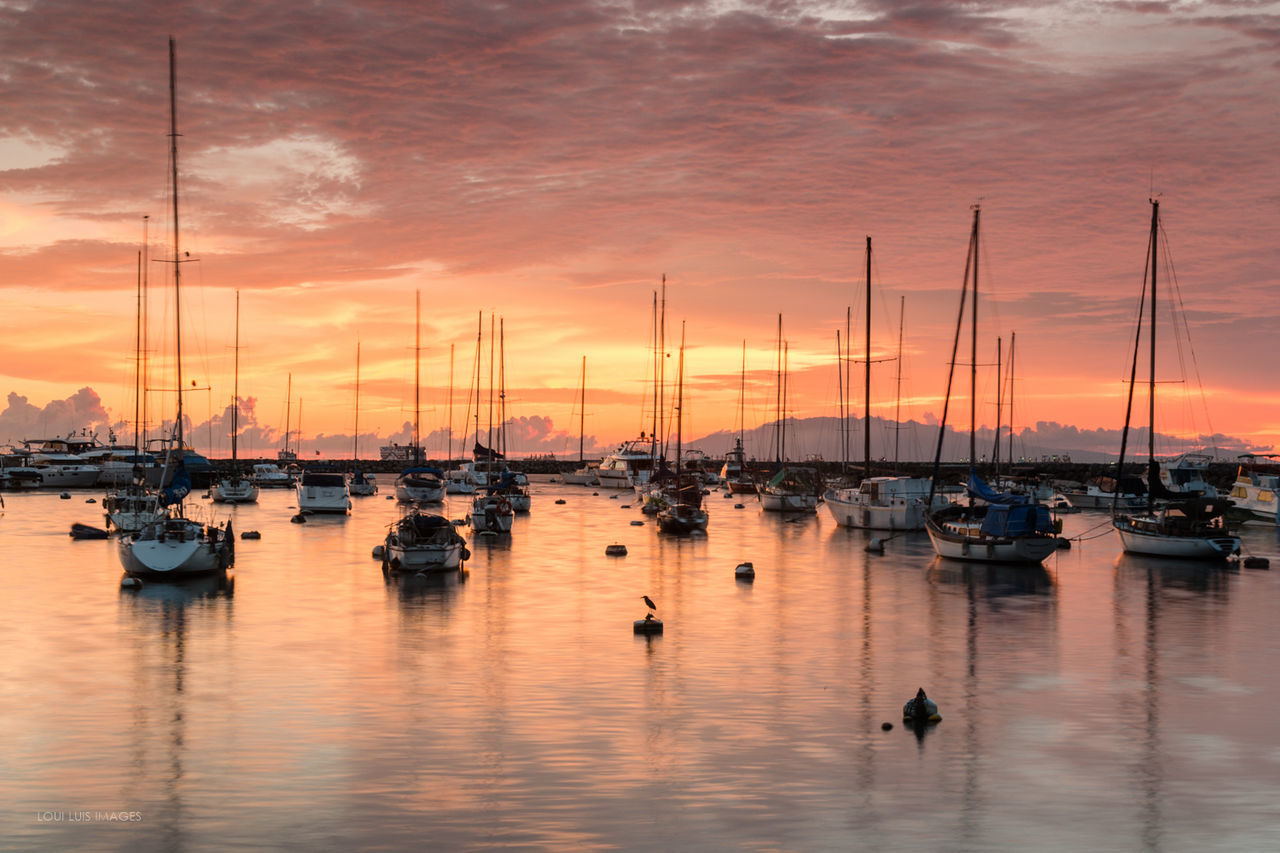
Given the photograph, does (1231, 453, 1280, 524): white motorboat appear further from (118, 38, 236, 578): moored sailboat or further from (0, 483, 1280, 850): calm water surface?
(118, 38, 236, 578): moored sailboat

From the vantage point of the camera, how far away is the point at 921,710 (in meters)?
28.2

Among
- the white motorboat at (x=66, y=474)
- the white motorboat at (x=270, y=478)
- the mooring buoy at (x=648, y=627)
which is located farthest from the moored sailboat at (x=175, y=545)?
the white motorboat at (x=66, y=474)

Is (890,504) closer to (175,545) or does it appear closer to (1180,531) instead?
(1180,531)

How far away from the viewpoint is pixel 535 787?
22.3 m

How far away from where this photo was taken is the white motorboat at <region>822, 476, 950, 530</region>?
86812mm

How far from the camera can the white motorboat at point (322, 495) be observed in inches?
4146

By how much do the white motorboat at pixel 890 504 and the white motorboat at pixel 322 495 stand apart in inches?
1807

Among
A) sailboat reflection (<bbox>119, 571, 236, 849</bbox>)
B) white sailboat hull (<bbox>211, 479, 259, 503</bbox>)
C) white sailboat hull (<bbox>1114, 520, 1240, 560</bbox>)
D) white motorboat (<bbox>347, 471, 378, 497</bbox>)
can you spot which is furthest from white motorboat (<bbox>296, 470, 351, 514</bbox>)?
white sailboat hull (<bbox>1114, 520, 1240, 560</bbox>)

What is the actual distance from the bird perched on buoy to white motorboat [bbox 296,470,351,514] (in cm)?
8410

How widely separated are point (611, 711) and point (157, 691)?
41.3 ft

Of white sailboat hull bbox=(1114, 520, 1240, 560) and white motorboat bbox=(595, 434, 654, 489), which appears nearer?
white sailboat hull bbox=(1114, 520, 1240, 560)

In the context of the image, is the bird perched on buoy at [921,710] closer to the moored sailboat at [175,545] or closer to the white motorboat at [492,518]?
the moored sailboat at [175,545]

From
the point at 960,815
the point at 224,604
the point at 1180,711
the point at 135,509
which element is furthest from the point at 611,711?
the point at 135,509

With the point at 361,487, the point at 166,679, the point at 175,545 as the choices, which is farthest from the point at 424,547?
the point at 361,487
